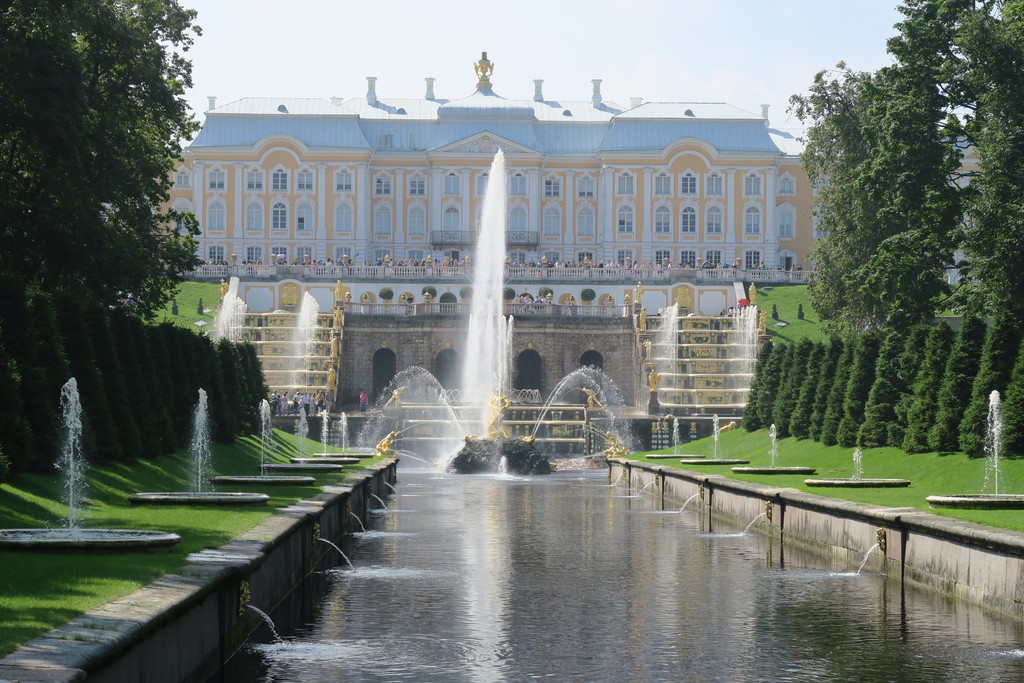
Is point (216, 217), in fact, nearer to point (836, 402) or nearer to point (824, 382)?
point (824, 382)

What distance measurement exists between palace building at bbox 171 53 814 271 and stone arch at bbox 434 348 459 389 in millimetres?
36737

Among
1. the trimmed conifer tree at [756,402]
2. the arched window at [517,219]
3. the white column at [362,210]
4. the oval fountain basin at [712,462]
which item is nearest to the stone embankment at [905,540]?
the oval fountain basin at [712,462]

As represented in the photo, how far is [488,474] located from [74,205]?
18.4 meters

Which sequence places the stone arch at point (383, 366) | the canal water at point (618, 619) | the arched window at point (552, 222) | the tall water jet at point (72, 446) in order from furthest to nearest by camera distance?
the arched window at point (552, 222), the stone arch at point (383, 366), the tall water jet at point (72, 446), the canal water at point (618, 619)

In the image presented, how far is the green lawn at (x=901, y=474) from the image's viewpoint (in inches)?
846

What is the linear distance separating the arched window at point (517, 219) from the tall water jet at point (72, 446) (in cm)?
9860

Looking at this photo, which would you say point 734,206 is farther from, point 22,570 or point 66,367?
point 22,570

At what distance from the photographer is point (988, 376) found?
29.3m

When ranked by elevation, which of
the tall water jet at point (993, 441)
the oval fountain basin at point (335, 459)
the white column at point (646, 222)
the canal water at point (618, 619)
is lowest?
the canal water at point (618, 619)

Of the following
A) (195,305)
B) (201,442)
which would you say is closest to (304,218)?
(195,305)

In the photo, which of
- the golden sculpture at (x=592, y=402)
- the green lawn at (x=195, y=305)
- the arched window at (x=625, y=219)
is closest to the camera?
the golden sculpture at (x=592, y=402)

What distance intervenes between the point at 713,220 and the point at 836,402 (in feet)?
267

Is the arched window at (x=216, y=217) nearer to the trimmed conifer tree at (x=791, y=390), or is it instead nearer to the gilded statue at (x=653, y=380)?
the gilded statue at (x=653, y=380)

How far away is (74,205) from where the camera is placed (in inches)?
1332
